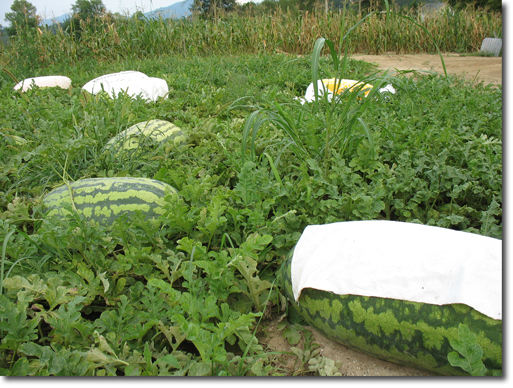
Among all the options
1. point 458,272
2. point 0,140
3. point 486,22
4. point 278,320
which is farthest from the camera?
point 486,22

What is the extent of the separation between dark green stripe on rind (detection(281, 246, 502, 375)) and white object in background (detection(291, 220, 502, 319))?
3 centimetres

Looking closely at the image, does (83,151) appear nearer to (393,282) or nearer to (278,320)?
(278,320)

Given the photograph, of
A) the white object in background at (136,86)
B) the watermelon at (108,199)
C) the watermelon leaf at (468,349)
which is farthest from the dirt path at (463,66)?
the watermelon leaf at (468,349)

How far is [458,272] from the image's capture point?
1.17 m

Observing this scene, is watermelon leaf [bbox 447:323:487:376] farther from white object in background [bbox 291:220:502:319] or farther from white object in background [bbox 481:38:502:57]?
white object in background [bbox 481:38:502:57]

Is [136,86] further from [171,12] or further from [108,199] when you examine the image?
[171,12]

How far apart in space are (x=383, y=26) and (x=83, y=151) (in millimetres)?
10752

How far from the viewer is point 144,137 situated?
2658 millimetres

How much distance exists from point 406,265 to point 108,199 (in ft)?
4.83

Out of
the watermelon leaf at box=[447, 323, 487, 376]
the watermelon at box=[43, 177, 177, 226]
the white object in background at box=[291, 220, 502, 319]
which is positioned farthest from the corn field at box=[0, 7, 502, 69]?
the watermelon leaf at box=[447, 323, 487, 376]

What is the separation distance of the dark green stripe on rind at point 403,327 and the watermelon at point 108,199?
1.01m

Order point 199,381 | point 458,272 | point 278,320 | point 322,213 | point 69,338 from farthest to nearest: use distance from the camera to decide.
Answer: point 322,213 → point 278,320 → point 69,338 → point 458,272 → point 199,381

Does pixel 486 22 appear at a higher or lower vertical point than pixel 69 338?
higher

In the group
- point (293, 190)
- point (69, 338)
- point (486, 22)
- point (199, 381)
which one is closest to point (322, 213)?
point (293, 190)
